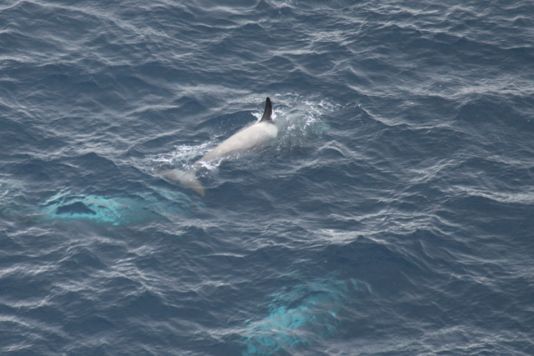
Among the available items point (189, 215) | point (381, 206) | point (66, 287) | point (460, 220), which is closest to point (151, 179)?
point (189, 215)

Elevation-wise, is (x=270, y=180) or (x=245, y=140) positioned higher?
(x=245, y=140)

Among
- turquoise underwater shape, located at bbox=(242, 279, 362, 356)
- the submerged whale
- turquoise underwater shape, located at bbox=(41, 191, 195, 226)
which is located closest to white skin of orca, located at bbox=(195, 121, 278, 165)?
the submerged whale

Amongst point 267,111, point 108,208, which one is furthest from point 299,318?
point 267,111

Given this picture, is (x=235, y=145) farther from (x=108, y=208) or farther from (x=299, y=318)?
(x=299, y=318)

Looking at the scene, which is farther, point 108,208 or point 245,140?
point 245,140

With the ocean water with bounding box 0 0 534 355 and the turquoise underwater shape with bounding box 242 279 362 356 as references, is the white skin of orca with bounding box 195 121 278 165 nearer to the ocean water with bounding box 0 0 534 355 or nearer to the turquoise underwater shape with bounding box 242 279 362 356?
the ocean water with bounding box 0 0 534 355

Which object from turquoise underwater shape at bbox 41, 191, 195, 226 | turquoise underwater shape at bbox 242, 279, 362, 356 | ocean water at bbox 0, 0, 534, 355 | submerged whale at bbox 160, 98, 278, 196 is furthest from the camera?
submerged whale at bbox 160, 98, 278, 196

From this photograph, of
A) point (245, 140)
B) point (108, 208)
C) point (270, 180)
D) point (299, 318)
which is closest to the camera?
point (299, 318)
